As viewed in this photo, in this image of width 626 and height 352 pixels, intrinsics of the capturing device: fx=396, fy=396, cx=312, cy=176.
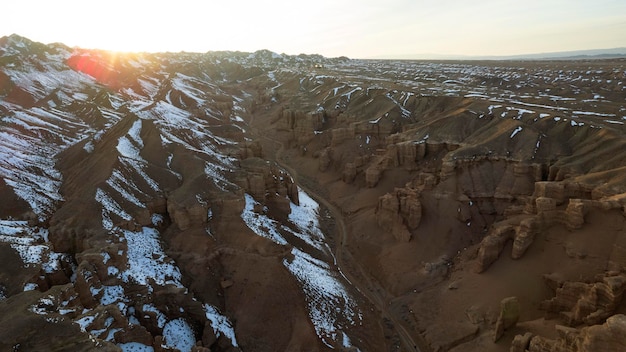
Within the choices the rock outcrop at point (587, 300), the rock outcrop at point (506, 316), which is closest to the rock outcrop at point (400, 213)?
the rock outcrop at point (506, 316)

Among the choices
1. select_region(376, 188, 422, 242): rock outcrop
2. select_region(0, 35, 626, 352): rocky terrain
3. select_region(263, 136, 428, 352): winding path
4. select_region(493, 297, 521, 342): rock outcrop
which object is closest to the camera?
select_region(493, 297, 521, 342): rock outcrop

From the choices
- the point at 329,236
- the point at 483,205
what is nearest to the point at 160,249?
the point at 329,236

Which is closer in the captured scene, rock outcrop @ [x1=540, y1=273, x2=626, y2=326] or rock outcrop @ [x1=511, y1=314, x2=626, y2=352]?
rock outcrop @ [x1=511, y1=314, x2=626, y2=352]

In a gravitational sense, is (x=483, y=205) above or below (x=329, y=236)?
above

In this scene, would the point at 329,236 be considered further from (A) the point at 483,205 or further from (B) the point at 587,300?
(B) the point at 587,300

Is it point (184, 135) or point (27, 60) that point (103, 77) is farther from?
point (184, 135)

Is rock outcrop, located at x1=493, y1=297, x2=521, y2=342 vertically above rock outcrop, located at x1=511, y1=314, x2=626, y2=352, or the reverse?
rock outcrop, located at x1=511, y1=314, x2=626, y2=352

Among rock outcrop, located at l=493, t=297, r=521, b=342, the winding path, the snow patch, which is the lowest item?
the winding path

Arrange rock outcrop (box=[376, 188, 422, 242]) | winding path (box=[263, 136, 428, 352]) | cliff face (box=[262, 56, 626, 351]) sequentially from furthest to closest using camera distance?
rock outcrop (box=[376, 188, 422, 242]) → winding path (box=[263, 136, 428, 352]) → cliff face (box=[262, 56, 626, 351])

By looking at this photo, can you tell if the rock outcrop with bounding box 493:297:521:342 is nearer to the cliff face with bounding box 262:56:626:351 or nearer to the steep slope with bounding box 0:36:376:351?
the cliff face with bounding box 262:56:626:351

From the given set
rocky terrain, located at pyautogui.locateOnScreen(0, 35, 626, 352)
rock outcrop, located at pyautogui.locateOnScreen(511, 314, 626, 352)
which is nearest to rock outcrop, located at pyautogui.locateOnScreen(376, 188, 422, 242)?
rocky terrain, located at pyautogui.locateOnScreen(0, 35, 626, 352)

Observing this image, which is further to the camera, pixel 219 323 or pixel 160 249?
pixel 160 249
